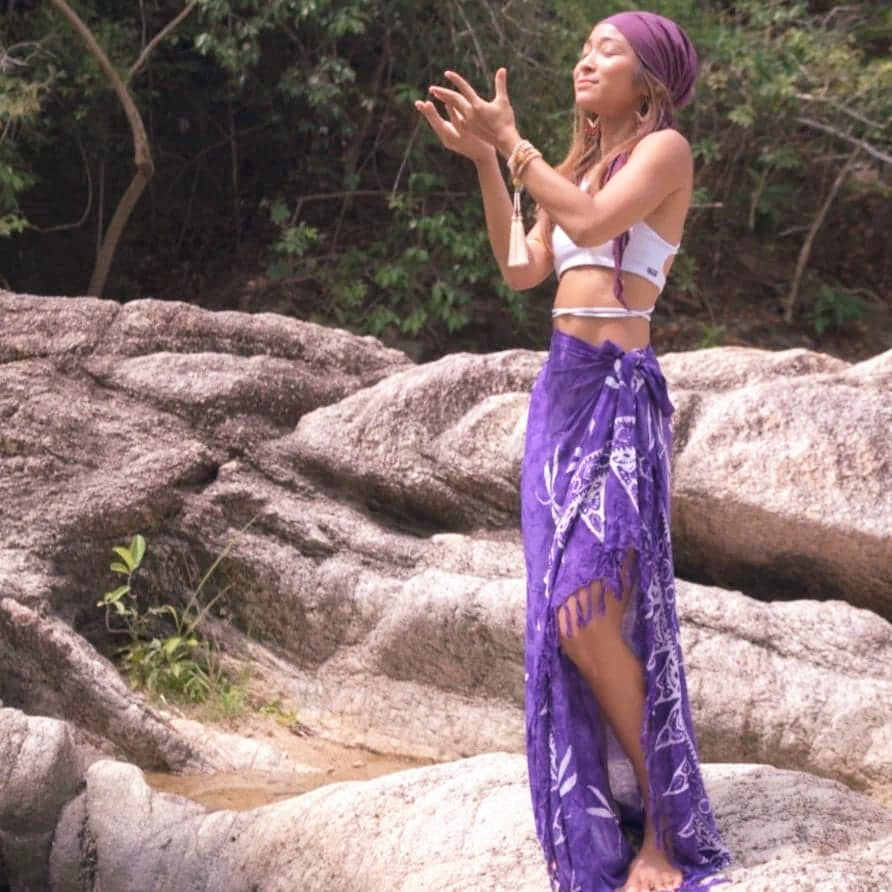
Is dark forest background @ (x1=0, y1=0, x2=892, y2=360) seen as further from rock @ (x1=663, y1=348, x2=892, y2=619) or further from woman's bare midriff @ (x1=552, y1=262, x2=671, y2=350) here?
woman's bare midriff @ (x1=552, y1=262, x2=671, y2=350)

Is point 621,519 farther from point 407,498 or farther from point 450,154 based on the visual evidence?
point 450,154

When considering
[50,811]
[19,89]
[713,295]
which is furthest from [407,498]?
[713,295]

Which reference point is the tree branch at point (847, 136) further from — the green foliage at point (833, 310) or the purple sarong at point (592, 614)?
the purple sarong at point (592, 614)

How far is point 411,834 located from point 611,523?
1020 mm

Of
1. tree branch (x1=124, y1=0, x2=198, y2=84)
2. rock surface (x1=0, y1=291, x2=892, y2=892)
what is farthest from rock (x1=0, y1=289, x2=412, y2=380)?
tree branch (x1=124, y1=0, x2=198, y2=84)

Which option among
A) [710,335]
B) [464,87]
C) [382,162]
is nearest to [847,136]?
[710,335]

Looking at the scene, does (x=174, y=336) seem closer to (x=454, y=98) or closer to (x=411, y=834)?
(x=411, y=834)

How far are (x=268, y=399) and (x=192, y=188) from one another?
366 centimetres

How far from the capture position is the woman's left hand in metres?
2.83

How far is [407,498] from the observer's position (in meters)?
5.42

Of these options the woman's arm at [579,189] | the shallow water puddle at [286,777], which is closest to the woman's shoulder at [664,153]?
the woman's arm at [579,189]

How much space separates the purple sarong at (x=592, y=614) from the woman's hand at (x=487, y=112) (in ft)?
1.28

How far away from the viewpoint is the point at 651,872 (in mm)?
2889

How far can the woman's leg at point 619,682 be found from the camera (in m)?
2.86
